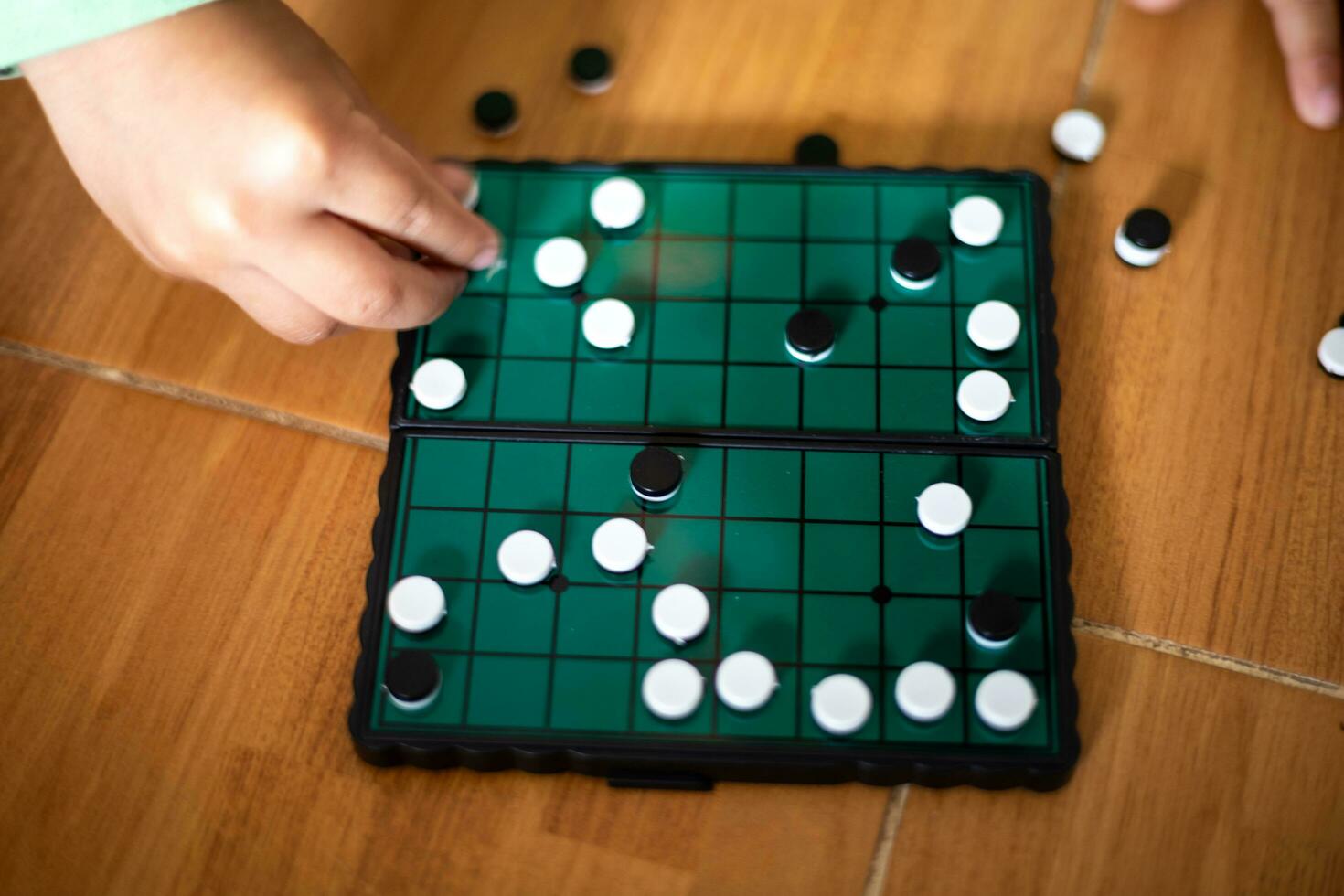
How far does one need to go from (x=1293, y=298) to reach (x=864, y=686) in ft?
1.61

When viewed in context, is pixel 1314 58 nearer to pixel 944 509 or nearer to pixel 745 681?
pixel 944 509

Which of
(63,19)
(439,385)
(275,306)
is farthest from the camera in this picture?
(439,385)

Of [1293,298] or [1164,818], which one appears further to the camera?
[1293,298]

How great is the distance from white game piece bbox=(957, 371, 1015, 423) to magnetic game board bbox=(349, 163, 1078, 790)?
1 cm

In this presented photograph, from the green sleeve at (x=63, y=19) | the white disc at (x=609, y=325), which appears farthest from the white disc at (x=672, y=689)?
the green sleeve at (x=63, y=19)

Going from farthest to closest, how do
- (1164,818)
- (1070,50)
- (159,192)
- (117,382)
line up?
(1070,50) < (117,382) < (1164,818) < (159,192)

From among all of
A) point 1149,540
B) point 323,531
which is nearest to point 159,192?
point 323,531

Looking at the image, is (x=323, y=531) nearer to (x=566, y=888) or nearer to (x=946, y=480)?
(x=566, y=888)

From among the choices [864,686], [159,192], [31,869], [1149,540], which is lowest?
[31,869]

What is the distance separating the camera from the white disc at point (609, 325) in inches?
34.4

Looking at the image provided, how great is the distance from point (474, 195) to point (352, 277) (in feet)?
0.66

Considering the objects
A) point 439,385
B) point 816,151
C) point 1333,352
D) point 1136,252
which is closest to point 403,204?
point 439,385

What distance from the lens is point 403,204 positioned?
0.71 m

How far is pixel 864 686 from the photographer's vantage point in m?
0.77
